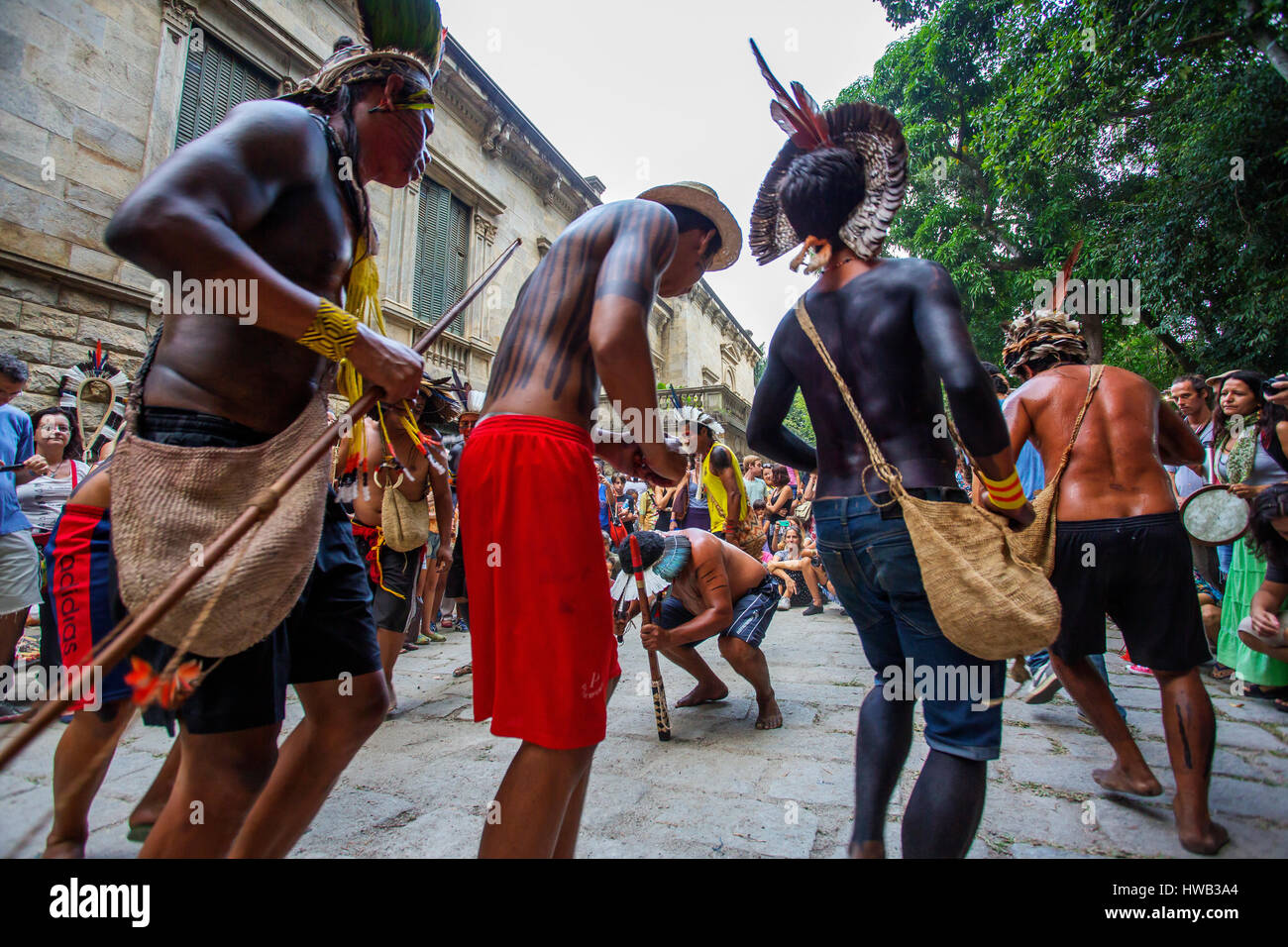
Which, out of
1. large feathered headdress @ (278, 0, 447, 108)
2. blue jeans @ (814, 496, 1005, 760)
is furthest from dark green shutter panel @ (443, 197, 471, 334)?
blue jeans @ (814, 496, 1005, 760)

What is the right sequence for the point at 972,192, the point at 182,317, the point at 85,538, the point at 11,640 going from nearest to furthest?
the point at 182,317 < the point at 85,538 < the point at 11,640 < the point at 972,192

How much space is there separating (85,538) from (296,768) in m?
0.77

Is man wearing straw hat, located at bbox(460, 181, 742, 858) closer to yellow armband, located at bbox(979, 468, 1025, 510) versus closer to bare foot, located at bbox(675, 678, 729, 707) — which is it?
yellow armband, located at bbox(979, 468, 1025, 510)

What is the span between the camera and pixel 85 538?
153 cm

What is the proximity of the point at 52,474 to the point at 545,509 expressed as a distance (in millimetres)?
5285

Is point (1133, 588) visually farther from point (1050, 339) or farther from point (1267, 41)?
point (1267, 41)

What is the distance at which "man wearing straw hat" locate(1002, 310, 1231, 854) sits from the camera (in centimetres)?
221

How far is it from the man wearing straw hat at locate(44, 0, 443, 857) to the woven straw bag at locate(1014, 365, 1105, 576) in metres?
1.65

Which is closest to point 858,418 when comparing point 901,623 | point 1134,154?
point 901,623

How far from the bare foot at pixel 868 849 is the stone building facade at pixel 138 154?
852 cm

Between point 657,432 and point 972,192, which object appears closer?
point 657,432
